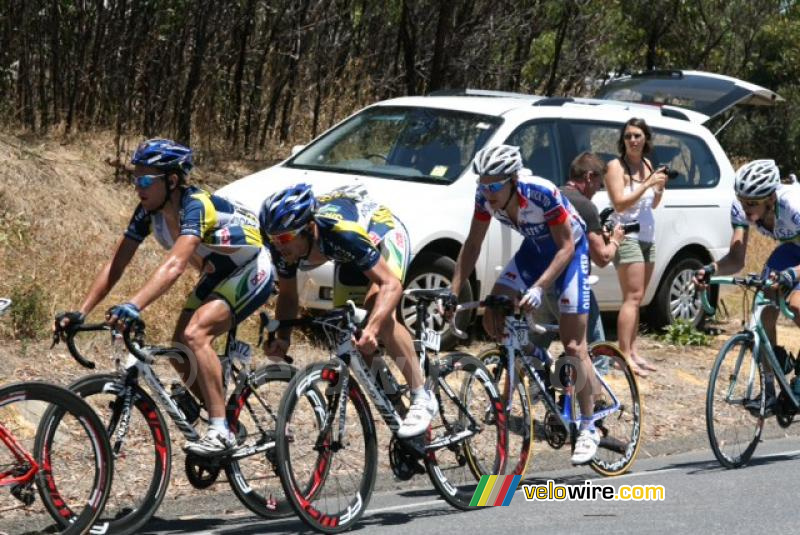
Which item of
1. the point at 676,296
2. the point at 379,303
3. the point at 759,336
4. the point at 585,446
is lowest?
the point at 585,446

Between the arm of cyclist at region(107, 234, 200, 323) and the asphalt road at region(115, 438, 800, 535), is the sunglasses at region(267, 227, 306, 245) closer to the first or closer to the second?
the arm of cyclist at region(107, 234, 200, 323)

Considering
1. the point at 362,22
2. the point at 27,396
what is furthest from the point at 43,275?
the point at 362,22

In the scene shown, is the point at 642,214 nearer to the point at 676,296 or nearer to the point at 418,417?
the point at 676,296

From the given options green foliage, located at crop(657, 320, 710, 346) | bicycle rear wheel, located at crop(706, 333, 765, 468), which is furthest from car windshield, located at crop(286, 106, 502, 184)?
bicycle rear wheel, located at crop(706, 333, 765, 468)

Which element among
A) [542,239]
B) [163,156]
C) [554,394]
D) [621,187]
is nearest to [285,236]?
[163,156]

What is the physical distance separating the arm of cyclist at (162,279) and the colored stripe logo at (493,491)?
2.15 metres

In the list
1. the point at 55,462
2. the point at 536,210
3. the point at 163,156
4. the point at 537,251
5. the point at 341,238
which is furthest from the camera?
the point at 537,251

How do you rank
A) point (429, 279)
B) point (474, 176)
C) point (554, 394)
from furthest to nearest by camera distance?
point (474, 176) → point (429, 279) → point (554, 394)

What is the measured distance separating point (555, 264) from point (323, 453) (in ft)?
6.16

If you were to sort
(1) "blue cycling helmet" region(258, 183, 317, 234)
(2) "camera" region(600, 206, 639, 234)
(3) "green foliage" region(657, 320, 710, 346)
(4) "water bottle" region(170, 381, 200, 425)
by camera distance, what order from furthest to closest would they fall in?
(3) "green foliage" region(657, 320, 710, 346) → (2) "camera" region(600, 206, 639, 234) → (4) "water bottle" region(170, 381, 200, 425) → (1) "blue cycling helmet" region(258, 183, 317, 234)

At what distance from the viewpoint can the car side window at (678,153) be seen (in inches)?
512

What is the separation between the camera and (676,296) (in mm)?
13508

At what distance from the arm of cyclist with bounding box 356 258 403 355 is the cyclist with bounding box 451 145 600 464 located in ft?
2.72

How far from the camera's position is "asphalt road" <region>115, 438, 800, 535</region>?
761 cm
